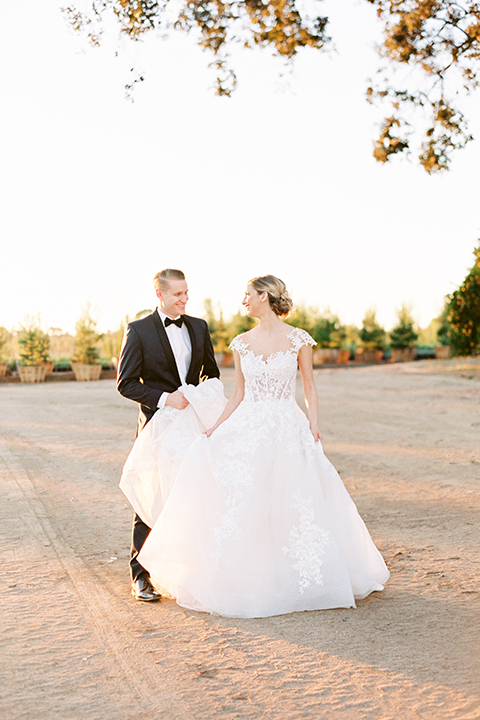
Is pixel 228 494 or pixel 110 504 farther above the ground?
pixel 228 494

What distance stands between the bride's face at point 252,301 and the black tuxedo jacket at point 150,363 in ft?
1.27

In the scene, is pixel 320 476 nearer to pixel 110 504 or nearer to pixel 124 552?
pixel 124 552

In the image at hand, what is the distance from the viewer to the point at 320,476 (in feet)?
15.1

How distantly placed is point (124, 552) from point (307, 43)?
26.7 feet

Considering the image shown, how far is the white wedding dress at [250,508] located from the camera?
4340 millimetres

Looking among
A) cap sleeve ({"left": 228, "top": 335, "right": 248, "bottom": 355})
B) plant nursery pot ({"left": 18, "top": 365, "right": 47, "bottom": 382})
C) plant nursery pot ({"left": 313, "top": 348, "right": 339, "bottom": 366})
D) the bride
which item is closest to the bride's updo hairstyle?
the bride

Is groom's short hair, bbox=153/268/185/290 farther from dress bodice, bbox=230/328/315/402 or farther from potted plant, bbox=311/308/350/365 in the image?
potted plant, bbox=311/308/350/365

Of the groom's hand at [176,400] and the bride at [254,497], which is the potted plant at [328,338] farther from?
the groom's hand at [176,400]

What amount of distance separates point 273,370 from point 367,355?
28229 millimetres

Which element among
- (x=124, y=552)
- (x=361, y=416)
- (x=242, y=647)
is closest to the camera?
(x=242, y=647)

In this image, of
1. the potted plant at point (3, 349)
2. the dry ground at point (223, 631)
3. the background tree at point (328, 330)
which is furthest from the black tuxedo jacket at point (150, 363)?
the background tree at point (328, 330)

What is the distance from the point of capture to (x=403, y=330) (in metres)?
33.5

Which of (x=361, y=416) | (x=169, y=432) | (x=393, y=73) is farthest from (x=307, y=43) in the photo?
(x=169, y=432)

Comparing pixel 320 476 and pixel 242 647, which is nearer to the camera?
pixel 242 647
